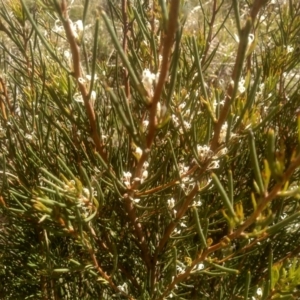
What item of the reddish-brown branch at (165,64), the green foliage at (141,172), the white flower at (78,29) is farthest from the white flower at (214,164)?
the white flower at (78,29)

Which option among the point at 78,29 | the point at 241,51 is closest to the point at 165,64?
the point at 241,51

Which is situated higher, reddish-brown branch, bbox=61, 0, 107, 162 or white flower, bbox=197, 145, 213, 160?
reddish-brown branch, bbox=61, 0, 107, 162

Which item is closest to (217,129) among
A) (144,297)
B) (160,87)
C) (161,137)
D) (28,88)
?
(160,87)

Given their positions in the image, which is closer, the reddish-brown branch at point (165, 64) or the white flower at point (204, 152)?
the reddish-brown branch at point (165, 64)

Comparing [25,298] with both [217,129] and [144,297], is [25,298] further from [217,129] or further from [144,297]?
[217,129]

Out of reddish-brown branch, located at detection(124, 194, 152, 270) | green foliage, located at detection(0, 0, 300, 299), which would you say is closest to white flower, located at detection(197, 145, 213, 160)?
green foliage, located at detection(0, 0, 300, 299)

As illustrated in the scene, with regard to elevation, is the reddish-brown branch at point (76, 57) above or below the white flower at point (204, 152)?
above

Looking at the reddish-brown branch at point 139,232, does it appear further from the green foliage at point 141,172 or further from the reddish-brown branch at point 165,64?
the reddish-brown branch at point 165,64

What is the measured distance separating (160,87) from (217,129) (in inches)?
5.0

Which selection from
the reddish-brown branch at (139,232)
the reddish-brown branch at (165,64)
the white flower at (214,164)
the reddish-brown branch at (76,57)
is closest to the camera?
the reddish-brown branch at (165,64)

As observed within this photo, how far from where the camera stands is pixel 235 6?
1.27 feet

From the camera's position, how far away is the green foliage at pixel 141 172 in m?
0.58

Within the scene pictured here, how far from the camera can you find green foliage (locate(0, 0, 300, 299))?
0.58 m

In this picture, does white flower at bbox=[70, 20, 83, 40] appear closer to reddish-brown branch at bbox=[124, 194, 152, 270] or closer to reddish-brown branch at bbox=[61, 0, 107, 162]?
reddish-brown branch at bbox=[61, 0, 107, 162]
